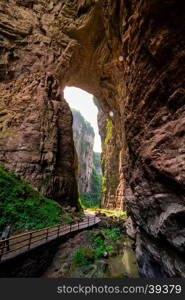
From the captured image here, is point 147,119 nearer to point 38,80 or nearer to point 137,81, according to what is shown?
point 137,81

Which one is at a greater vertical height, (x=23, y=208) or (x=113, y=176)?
(x=113, y=176)

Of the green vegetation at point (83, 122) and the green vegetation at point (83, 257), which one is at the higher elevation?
the green vegetation at point (83, 122)

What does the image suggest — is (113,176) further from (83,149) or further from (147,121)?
(83,149)

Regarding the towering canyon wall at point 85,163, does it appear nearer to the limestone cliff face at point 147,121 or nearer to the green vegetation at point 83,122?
the green vegetation at point 83,122

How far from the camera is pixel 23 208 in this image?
9148mm

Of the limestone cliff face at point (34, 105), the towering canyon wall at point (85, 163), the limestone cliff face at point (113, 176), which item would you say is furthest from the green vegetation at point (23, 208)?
the towering canyon wall at point (85, 163)

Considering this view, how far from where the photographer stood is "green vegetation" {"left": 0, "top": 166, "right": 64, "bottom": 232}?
26.6 feet

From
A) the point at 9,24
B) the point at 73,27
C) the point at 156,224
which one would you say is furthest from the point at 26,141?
the point at 73,27

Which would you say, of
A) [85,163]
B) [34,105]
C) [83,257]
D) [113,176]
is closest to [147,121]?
[83,257]

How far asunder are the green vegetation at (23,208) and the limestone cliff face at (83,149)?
164 ft

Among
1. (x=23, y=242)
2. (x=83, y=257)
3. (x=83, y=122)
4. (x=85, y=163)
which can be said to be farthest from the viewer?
(x=83, y=122)

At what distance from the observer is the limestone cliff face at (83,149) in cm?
6359

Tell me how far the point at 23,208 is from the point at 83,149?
64369 mm

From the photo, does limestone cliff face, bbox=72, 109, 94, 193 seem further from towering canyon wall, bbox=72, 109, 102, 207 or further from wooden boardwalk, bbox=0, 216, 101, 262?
wooden boardwalk, bbox=0, 216, 101, 262
